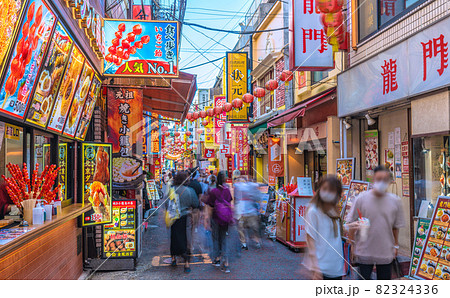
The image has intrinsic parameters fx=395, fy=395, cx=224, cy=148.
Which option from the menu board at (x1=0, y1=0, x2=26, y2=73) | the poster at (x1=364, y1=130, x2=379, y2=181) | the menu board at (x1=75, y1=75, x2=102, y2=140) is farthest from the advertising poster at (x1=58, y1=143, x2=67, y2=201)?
the poster at (x1=364, y1=130, x2=379, y2=181)

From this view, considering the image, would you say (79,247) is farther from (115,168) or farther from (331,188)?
(331,188)

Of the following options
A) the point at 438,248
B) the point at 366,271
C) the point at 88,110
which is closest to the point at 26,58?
the point at 88,110

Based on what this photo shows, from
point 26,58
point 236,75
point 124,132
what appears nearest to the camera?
point 26,58

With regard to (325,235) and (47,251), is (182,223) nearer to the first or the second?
(47,251)

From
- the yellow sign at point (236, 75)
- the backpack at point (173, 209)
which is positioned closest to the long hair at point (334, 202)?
the backpack at point (173, 209)

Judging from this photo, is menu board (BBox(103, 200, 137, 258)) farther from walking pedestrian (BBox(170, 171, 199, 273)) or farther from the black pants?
the black pants

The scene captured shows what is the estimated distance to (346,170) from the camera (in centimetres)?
1002

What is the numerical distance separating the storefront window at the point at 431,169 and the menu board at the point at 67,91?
22.6ft

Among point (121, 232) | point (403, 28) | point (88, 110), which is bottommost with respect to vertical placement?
point (121, 232)

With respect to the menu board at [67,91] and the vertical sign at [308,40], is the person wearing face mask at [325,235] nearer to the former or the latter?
the menu board at [67,91]

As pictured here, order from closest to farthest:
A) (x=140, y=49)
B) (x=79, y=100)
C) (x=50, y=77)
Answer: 1. (x=50, y=77)
2. (x=79, y=100)
3. (x=140, y=49)

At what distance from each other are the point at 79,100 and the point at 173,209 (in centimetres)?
294

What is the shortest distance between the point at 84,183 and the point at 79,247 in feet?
4.12

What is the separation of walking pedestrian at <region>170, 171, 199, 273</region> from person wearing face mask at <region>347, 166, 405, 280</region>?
4.09 m
